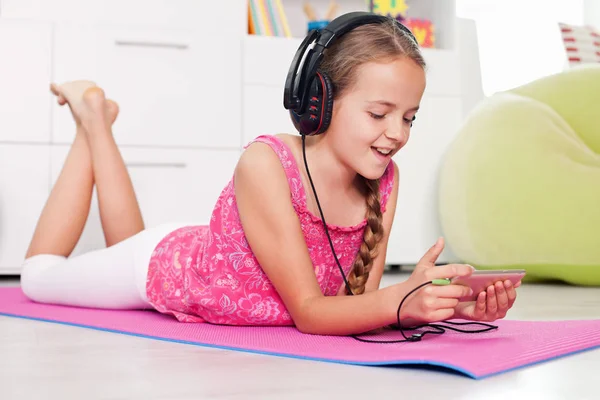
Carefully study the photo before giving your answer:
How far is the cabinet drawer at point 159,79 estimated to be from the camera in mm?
2510

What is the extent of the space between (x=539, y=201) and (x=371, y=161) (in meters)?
1.27

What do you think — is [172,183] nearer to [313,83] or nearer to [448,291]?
[313,83]

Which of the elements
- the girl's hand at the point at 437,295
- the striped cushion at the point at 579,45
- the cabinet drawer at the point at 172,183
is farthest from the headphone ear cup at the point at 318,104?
the striped cushion at the point at 579,45

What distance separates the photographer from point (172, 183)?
2582 mm

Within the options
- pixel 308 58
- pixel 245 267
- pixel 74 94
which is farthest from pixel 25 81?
pixel 308 58

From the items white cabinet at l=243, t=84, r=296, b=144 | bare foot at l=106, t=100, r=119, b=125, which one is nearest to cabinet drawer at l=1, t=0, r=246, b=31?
white cabinet at l=243, t=84, r=296, b=144

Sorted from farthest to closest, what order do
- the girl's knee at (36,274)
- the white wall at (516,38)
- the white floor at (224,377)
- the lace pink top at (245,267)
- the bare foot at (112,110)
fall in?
the white wall at (516,38)
the bare foot at (112,110)
the girl's knee at (36,274)
the lace pink top at (245,267)
the white floor at (224,377)

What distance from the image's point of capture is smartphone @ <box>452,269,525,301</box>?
101 centimetres

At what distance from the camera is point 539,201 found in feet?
7.61

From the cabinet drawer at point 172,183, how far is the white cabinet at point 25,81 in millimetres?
292

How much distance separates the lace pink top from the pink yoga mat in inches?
1.3

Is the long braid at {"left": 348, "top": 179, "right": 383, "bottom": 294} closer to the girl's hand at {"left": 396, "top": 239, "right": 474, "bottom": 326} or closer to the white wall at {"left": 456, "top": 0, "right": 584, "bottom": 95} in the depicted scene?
the girl's hand at {"left": 396, "top": 239, "right": 474, "bottom": 326}

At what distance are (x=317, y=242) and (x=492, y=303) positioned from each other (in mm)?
345

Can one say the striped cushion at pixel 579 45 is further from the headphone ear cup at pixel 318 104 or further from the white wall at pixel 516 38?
the headphone ear cup at pixel 318 104
